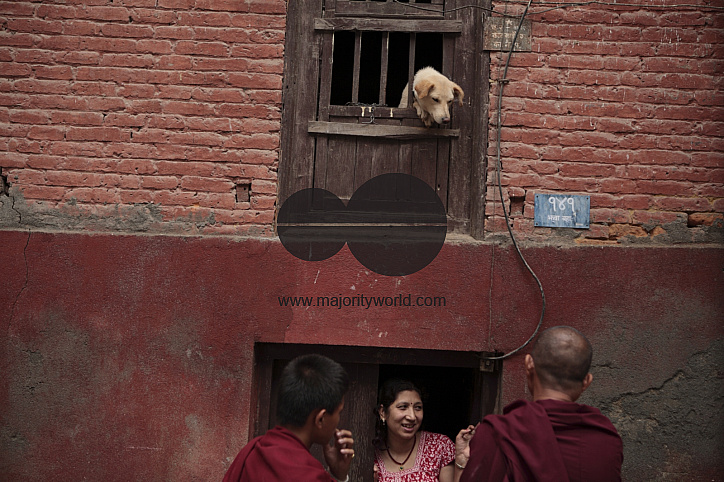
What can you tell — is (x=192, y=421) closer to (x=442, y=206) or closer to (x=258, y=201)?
(x=258, y=201)

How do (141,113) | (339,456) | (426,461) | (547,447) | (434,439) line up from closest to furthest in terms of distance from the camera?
(547,447)
(339,456)
(426,461)
(434,439)
(141,113)

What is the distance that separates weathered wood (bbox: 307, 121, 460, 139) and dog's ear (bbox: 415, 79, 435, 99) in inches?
11.8

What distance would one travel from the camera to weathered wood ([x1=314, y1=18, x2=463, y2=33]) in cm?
435

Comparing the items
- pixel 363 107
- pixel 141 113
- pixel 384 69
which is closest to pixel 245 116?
pixel 141 113

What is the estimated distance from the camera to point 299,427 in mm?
2568

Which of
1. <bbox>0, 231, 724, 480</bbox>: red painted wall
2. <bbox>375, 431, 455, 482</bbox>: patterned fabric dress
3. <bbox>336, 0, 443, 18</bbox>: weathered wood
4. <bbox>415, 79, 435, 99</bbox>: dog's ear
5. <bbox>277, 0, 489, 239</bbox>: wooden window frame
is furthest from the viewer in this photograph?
<bbox>336, 0, 443, 18</bbox>: weathered wood

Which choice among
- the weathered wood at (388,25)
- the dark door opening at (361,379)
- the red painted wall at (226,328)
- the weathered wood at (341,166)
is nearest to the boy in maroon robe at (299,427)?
the red painted wall at (226,328)

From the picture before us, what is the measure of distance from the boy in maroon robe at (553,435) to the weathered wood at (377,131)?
205 centimetres

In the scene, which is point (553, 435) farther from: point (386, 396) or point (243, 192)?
point (243, 192)

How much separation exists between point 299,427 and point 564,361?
1.16 meters

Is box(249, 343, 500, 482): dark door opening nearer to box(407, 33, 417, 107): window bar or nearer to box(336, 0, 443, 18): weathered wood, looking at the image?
box(407, 33, 417, 107): window bar

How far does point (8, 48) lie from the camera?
164 inches

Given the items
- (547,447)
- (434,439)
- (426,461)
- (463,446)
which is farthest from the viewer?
(434,439)

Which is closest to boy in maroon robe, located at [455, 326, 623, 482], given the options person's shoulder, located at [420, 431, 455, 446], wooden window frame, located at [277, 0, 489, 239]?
person's shoulder, located at [420, 431, 455, 446]
